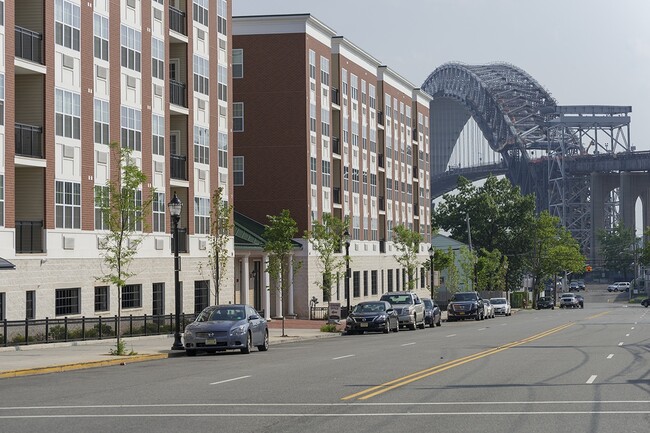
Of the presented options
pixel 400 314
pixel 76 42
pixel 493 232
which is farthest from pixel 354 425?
pixel 493 232

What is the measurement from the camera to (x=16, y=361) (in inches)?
1204

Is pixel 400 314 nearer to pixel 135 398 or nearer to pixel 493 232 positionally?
pixel 135 398

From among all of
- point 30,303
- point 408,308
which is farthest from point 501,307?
point 30,303

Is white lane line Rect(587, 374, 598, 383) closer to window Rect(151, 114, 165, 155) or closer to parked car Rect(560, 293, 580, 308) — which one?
window Rect(151, 114, 165, 155)

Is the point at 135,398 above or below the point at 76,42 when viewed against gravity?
below

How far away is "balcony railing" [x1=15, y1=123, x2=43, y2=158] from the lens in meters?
41.7

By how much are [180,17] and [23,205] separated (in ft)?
53.2

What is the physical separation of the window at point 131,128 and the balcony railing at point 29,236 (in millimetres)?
7258

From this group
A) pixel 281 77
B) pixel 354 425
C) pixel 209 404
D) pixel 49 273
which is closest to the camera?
pixel 354 425

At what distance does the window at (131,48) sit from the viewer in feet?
162

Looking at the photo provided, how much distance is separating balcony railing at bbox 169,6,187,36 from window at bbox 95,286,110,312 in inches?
568

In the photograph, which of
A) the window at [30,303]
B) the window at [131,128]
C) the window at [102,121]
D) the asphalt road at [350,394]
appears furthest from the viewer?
the window at [131,128]

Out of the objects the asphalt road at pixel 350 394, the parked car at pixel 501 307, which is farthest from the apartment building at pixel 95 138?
the parked car at pixel 501 307

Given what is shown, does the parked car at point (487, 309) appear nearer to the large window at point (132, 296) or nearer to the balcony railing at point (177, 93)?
the balcony railing at point (177, 93)
